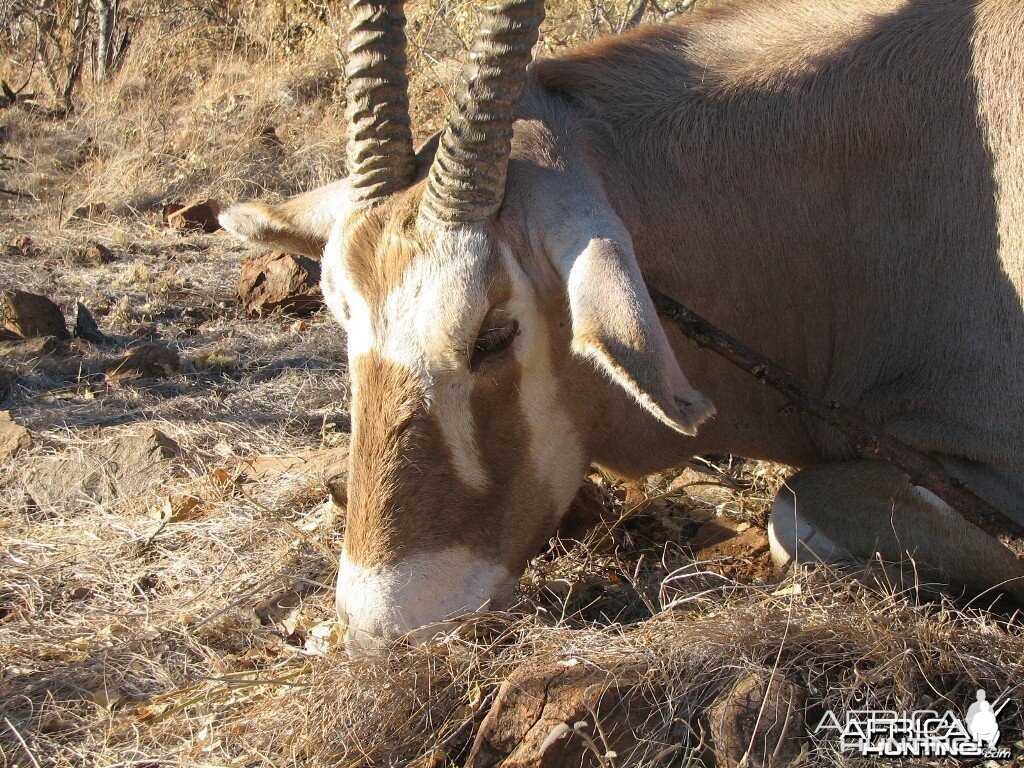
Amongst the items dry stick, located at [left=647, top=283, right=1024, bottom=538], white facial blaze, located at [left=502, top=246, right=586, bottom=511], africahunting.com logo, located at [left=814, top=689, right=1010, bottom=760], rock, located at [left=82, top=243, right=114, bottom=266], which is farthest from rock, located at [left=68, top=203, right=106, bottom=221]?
africahunting.com logo, located at [left=814, top=689, right=1010, bottom=760]

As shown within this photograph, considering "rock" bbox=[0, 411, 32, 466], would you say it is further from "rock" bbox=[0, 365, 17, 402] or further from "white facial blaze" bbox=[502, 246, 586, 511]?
"white facial blaze" bbox=[502, 246, 586, 511]

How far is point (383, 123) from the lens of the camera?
322cm

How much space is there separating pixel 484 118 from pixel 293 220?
44.9 inches

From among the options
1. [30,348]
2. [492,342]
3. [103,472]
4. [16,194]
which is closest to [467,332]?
[492,342]

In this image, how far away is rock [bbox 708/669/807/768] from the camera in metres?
2.69

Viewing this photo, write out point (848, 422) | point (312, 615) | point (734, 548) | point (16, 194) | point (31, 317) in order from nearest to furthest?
point (848, 422) → point (312, 615) → point (734, 548) → point (31, 317) → point (16, 194)

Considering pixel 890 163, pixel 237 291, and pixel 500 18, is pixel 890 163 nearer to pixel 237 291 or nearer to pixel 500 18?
pixel 500 18

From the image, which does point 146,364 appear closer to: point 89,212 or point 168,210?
point 168,210

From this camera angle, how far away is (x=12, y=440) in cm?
533

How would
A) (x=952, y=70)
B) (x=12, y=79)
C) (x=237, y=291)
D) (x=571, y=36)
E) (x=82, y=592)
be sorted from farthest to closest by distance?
(x=12, y=79) → (x=571, y=36) → (x=237, y=291) → (x=82, y=592) → (x=952, y=70)

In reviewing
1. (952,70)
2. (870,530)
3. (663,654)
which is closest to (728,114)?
(952,70)

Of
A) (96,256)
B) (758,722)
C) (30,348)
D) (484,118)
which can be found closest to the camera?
(758,722)

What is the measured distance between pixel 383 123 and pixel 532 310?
75cm

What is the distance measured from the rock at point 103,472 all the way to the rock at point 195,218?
15.3 feet
